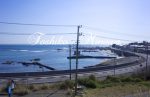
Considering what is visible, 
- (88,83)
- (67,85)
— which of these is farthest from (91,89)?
(88,83)

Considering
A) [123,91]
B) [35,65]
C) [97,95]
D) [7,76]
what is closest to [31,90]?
[97,95]

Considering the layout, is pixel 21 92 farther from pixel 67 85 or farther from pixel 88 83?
pixel 88 83

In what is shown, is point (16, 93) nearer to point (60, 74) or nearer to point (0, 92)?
point (0, 92)

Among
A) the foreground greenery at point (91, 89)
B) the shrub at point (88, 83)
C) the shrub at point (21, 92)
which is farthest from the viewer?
the shrub at point (88, 83)

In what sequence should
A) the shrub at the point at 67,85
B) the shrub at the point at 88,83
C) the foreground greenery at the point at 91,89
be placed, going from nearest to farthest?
1. the foreground greenery at the point at 91,89
2. the shrub at the point at 67,85
3. the shrub at the point at 88,83

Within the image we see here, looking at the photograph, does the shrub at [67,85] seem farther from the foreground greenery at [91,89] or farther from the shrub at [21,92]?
the shrub at [21,92]

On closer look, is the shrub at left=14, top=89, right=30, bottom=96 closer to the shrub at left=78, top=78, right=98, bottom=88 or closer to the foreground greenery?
the foreground greenery

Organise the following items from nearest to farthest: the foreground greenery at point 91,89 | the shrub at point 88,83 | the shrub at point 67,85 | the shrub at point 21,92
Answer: the shrub at point 21,92, the foreground greenery at point 91,89, the shrub at point 67,85, the shrub at point 88,83

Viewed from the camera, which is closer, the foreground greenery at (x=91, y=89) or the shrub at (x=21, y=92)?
the shrub at (x=21, y=92)

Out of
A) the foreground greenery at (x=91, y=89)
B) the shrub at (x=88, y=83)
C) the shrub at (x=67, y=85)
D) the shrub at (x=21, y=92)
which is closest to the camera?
the shrub at (x=21, y=92)

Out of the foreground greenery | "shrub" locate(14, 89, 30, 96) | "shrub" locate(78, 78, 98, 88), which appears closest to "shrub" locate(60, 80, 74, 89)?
the foreground greenery

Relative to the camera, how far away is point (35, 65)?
109m

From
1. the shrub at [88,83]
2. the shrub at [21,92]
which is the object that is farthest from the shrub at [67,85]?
the shrub at [21,92]

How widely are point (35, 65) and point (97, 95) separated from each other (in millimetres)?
83287
